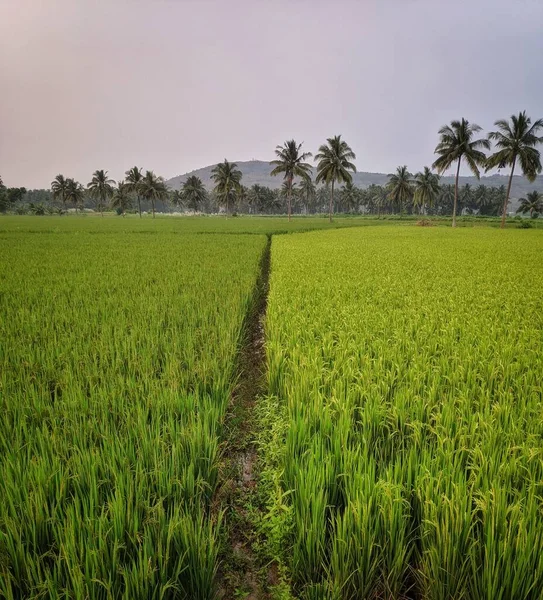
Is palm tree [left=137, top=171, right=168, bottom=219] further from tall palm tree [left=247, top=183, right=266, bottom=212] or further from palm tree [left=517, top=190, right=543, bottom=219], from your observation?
palm tree [left=517, top=190, right=543, bottom=219]

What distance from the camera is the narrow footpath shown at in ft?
5.83

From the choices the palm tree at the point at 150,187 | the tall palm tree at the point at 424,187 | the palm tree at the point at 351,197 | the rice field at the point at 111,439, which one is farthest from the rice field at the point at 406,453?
the palm tree at the point at 351,197

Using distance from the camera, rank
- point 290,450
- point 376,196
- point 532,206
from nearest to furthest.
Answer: point 290,450
point 532,206
point 376,196

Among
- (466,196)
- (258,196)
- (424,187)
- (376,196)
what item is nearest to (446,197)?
(466,196)

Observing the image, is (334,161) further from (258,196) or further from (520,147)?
(258,196)

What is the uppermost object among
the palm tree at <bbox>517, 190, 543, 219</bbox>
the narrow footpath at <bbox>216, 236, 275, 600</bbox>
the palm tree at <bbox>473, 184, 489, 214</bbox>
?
the palm tree at <bbox>473, 184, 489, 214</bbox>

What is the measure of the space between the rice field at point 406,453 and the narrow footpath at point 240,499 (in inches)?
6.4

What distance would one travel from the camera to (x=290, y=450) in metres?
2.26

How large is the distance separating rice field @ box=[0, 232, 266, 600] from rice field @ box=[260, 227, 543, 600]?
0.51m

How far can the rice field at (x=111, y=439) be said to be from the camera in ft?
4.83

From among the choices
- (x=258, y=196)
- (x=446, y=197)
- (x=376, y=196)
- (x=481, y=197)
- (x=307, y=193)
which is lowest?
(x=481, y=197)

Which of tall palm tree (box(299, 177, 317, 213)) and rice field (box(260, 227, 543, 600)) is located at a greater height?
tall palm tree (box(299, 177, 317, 213))

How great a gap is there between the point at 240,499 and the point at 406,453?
1.13 metres

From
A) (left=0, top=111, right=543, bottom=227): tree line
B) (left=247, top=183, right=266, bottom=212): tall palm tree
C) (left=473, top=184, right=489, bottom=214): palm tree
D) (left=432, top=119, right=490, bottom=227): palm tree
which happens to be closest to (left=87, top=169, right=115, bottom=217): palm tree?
(left=0, top=111, right=543, bottom=227): tree line
